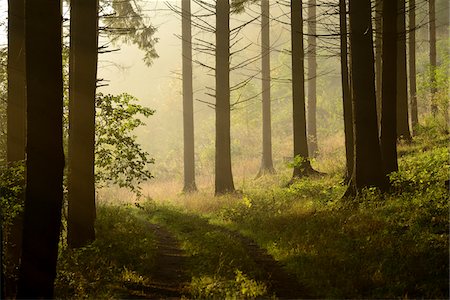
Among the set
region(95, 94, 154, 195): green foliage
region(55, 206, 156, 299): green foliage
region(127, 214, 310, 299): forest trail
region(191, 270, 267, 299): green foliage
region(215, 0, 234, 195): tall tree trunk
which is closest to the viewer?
region(191, 270, 267, 299): green foliage

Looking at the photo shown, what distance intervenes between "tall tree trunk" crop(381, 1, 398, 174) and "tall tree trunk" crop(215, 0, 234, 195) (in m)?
8.29

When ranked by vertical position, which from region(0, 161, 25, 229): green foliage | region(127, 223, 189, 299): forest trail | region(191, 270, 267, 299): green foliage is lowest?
region(127, 223, 189, 299): forest trail

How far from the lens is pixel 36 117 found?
5.76 metres

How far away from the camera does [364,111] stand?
1123cm

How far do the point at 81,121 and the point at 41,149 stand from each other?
→ 440 centimetres

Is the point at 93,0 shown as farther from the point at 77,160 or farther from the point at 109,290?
the point at 109,290

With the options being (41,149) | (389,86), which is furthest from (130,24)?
(41,149)

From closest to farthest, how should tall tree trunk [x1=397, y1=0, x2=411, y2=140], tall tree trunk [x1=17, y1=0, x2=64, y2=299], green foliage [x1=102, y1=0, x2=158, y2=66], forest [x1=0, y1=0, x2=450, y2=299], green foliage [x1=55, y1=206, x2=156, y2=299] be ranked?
tall tree trunk [x1=17, y1=0, x2=64, y2=299], forest [x1=0, y1=0, x2=450, y2=299], green foliage [x1=55, y1=206, x2=156, y2=299], green foliage [x1=102, y1=0, x2=158, y2=66], tall tree trunk [x1=397, y1=0, x2=411, y2=140]

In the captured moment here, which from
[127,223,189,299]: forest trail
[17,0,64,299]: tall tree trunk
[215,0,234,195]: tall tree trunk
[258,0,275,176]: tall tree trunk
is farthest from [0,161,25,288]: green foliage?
[258,0,275,176]: tall tree trunk

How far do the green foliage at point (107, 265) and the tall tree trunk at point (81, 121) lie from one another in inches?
25.0

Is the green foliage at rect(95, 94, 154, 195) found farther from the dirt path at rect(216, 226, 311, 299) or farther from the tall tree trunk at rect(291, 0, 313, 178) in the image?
the tall tree trunk at rect(291, 0, 313, 178)

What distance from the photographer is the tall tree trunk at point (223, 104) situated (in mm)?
18828

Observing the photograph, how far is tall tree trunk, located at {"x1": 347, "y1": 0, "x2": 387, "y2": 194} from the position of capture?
11086 mm

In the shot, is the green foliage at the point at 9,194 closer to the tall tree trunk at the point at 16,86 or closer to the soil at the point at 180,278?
the tall tree trunk at the point at 16,86
